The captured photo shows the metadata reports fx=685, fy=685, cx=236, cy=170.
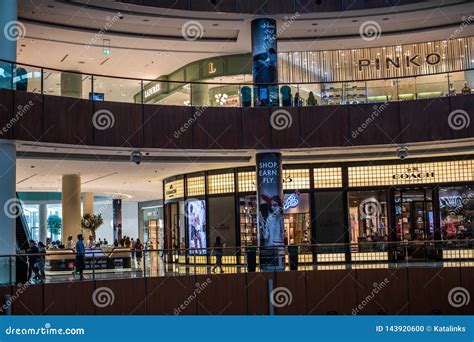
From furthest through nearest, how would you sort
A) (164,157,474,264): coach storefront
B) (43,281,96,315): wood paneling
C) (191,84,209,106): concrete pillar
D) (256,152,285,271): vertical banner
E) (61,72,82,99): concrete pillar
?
(164,157,474,264): coach storefront
(256,152,285,271): vertical banner
(191,84,209,106): concrete pillar
(61,72,82,99): concrete pillar
(43,281,96,315): wood paneling

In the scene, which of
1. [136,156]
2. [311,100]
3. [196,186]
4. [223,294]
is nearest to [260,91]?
[311,100]

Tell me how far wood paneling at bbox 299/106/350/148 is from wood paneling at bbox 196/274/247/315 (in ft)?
16.5

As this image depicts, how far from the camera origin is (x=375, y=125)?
21.3 meters

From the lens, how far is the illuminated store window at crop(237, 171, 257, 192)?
1013 inches

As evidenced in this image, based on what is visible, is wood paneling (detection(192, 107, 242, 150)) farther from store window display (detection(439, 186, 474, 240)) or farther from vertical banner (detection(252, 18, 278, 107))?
store window display (detection(439, 186, 474, 240))

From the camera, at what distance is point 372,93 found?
70.6 feet

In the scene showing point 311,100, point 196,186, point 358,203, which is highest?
point 311,100

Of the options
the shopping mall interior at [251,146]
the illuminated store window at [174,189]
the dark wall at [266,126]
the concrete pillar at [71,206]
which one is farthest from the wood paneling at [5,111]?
the illuminated store window at [174,189]

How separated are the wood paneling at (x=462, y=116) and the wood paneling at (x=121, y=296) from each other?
Result: 1036 cm

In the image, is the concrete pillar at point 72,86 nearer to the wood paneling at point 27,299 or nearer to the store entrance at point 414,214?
the wood paneling at point 27,299

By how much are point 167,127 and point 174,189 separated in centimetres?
880

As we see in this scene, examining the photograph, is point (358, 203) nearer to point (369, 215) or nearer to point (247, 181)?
point (369, 215)

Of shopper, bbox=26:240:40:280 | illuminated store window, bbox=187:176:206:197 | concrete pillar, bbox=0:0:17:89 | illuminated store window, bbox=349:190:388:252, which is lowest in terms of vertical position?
shopper, bbox=26:240:40:280

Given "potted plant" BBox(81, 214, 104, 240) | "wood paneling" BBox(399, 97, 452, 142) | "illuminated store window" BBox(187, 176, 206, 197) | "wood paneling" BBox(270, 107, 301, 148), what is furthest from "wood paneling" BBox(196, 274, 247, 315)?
"potted plant" BBox(81, 214, 104, 240)
